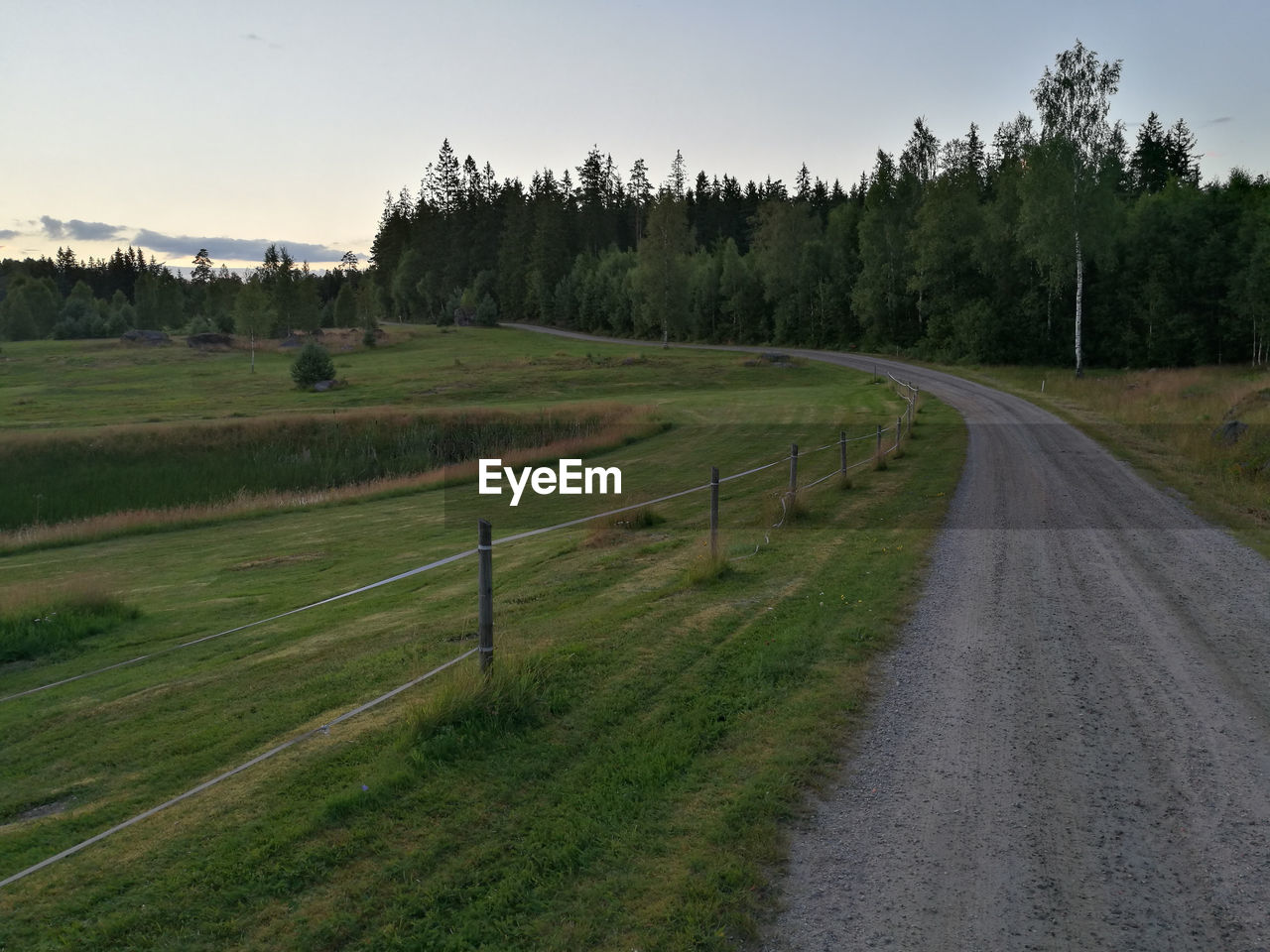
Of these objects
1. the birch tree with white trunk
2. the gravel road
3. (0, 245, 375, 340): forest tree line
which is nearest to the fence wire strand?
the gravel road

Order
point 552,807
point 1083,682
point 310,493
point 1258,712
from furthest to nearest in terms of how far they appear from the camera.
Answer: point 310,493 → point 1083,682 → point 1258,712 → point 552,807

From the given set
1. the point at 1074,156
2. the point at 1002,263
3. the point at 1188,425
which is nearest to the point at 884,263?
the point at 1002,263

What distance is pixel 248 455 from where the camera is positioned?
1401 inches

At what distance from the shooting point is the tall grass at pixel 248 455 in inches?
1202

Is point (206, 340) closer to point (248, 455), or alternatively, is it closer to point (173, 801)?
point (248, 455)

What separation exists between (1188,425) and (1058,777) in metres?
27.7

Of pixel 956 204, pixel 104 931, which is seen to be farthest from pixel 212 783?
pixel 956 204

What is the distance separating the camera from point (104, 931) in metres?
4.31

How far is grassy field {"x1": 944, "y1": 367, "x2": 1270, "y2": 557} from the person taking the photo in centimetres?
1675

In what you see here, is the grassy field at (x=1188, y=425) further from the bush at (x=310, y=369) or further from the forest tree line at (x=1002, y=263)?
the bush at (x=310, y=369)

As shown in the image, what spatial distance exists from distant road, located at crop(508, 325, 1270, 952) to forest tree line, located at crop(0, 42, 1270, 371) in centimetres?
4771

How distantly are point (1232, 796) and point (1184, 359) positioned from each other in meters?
66.1

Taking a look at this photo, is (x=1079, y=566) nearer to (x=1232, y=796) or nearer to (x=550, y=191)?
(x=1232, y=796)

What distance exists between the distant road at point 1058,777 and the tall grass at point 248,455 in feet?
78.5
